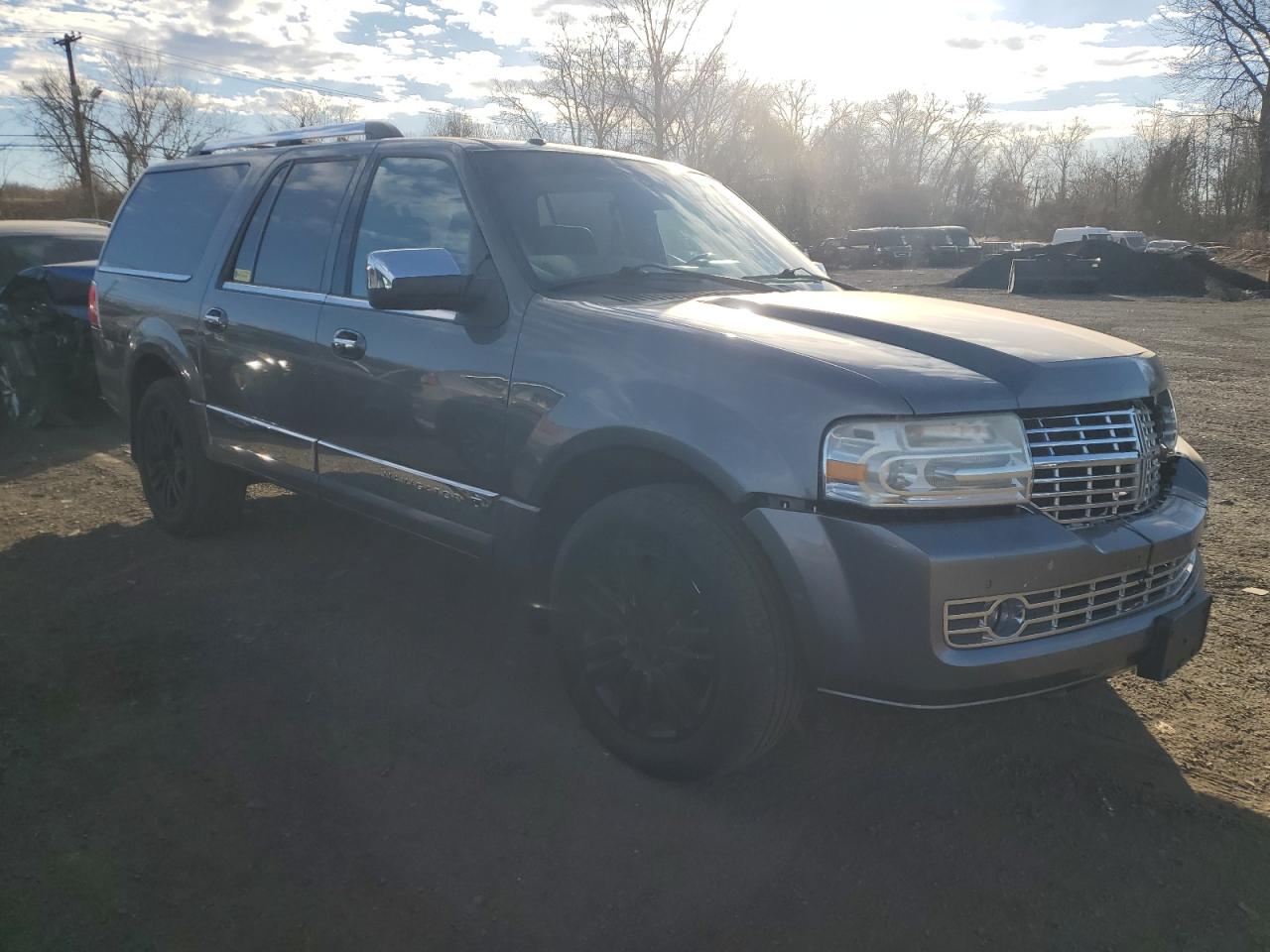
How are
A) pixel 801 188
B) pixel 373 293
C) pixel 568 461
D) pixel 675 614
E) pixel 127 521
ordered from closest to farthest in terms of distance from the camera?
pixel 675 614
pixel 568 461
pixel 373 293
pixel 127 521
pixel 801 188

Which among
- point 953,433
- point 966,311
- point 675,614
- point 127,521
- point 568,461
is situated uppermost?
point 966,311

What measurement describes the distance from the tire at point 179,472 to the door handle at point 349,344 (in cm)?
150

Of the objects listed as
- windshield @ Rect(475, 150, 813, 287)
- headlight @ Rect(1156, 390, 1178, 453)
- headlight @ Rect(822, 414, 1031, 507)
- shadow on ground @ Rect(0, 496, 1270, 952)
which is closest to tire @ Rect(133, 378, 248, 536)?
shadow on ground @ Rect(0, 496, 1270, 952)

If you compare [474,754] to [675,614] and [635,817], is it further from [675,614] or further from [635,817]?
[675,614]

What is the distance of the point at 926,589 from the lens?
8.13ft

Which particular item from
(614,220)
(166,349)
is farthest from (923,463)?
(166,349)

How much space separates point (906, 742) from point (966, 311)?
4.85ft

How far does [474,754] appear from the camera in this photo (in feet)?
10.9

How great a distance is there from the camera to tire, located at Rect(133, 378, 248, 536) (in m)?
5.26

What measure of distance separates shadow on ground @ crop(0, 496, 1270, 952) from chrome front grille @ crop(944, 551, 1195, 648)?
62cm

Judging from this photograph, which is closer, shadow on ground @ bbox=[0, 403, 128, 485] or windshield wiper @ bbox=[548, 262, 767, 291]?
windshield wiper @ bbox=[548, 262, 767, 291]

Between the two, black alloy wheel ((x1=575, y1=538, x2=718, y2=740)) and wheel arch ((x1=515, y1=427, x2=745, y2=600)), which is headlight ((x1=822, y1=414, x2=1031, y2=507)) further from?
black alloy wheel ((x1=575, y1=538, x2=718, y2=740))

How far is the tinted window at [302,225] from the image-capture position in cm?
432

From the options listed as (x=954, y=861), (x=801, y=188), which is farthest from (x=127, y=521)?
(x=801, y=188)
